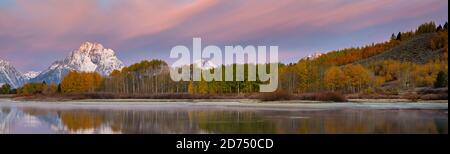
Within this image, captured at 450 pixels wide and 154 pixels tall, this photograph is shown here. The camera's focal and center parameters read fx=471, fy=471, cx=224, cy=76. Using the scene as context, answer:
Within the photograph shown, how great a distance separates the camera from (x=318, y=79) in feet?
313

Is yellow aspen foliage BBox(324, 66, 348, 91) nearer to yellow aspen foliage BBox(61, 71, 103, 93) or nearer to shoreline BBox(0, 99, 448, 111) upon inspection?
shoreline BBox(0, 99, 448, 111)

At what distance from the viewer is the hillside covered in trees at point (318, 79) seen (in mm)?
86562

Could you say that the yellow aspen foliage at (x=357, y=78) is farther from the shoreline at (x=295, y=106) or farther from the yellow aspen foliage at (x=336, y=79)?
the shoreline at (x=295, y=106)

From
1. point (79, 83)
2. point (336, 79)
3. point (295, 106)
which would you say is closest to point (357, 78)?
point (336, 79)

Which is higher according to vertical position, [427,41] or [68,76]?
[427,41]

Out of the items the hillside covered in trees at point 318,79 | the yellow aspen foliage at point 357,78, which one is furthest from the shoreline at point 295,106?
the yellow aspen foliage at point 357,78

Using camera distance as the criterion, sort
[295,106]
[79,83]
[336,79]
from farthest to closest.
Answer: [79,83]
[336,79]
[295,106]

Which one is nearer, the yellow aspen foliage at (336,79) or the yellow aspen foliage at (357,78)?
the yellow aspen foliage at (357,78)

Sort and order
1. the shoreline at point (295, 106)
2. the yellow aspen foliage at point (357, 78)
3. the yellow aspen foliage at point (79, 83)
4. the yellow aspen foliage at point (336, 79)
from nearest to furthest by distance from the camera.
Answer: the shoreline at point (295, 106) < the yellow aspen foliage at point (357, 78) < the yellow aspen foliage at point (336, 79) < the yellow aspen foliage at point (79, 83)

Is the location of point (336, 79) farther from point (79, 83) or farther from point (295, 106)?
point (79, 83)

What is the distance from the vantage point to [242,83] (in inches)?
3529
